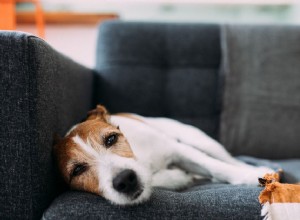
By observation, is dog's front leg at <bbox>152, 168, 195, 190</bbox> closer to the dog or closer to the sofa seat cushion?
the dog

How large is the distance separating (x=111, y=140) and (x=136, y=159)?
→ 0.11 metres

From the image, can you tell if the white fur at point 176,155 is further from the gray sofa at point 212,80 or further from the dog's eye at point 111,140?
the gray sofa at point 212,80

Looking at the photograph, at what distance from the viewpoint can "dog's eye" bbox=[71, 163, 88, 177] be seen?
117cm

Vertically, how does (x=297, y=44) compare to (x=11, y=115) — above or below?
above

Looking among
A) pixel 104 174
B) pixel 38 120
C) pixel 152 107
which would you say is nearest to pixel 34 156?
pixel 38 120

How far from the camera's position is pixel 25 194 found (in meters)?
0.99

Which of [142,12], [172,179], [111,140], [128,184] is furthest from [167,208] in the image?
[142,12]

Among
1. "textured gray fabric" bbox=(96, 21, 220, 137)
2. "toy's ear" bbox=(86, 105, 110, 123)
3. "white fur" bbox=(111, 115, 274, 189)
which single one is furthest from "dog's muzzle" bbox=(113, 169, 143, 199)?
"textured gray fabric" bbox=(96, 21, 220, 137)

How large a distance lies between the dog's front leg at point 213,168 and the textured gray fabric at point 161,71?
448 millimetres

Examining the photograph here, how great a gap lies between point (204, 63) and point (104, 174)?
45.4 inches

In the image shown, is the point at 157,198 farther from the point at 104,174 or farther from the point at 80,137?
the point at 80,137

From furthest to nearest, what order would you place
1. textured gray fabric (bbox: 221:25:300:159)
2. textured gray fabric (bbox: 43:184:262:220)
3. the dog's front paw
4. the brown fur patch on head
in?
textured gray fabric (bbox: 221:25:300:159) → the dog's front paw → the brown fur patch on head → textured gray fabric (bbox: 43:184:262:220)

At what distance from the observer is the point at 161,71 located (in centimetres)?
203

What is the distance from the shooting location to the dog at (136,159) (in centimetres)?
103
